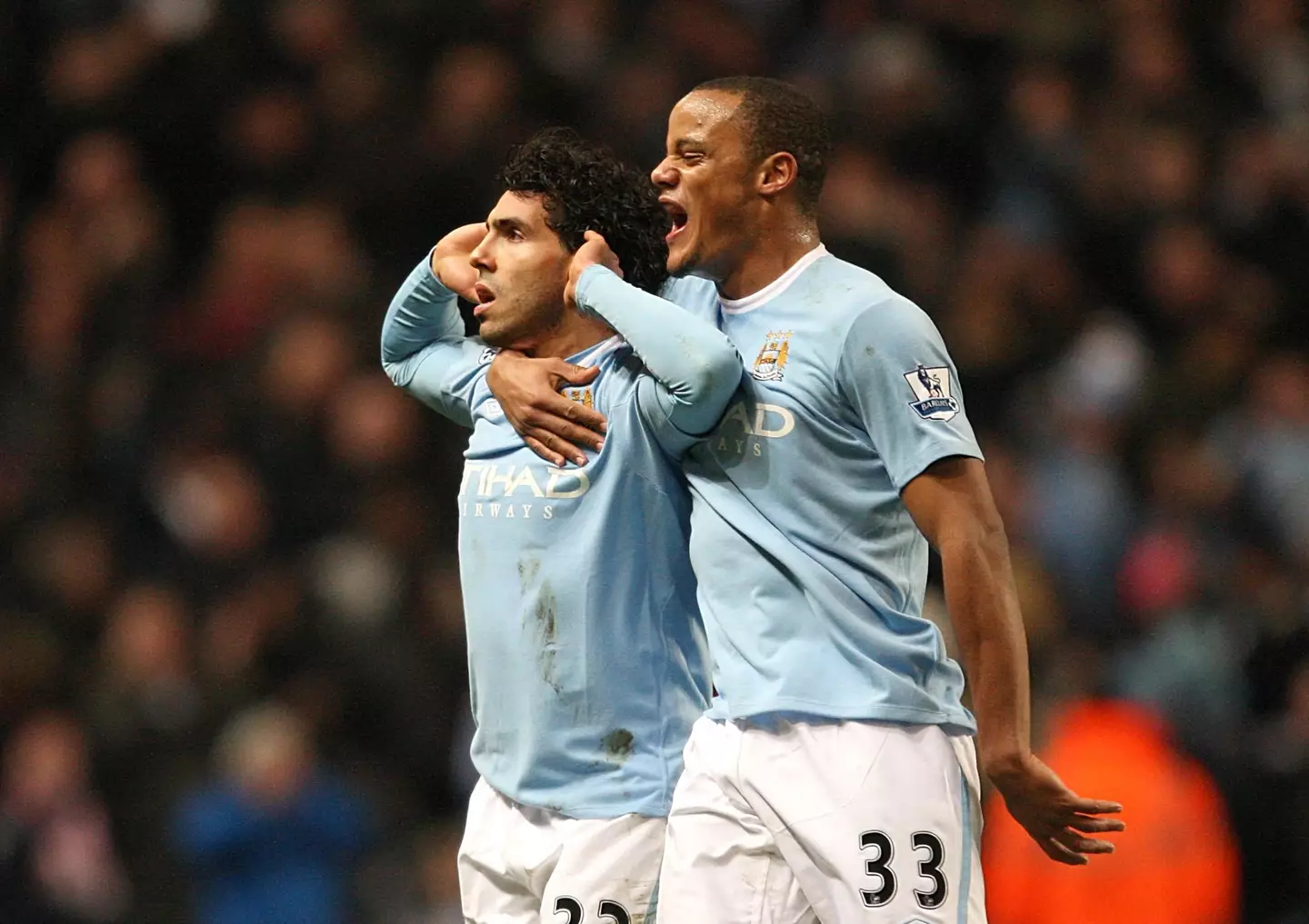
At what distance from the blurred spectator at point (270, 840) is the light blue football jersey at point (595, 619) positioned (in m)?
3.98

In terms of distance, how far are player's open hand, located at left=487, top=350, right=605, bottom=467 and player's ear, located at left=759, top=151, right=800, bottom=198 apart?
0.52 m

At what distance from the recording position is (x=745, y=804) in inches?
142

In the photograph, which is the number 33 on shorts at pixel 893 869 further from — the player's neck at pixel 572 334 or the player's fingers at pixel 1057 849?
the player's neck at pixel 572 334

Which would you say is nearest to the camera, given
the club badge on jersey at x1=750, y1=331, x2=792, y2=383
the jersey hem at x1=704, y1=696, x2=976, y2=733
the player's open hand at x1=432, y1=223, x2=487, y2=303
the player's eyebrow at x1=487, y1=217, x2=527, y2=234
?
the jersey hem at x1=704, y1=696, x2=976, y2=733

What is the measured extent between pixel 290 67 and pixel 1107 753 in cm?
582

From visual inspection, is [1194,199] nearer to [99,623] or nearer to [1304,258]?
[1304,258]

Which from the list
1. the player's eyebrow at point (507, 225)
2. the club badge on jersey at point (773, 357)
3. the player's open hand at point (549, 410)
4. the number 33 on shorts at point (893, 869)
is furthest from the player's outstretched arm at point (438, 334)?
the number 33 on shorts at point (893, 869)

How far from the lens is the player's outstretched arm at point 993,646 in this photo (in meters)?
3.47

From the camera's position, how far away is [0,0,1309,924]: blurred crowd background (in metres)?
7.76

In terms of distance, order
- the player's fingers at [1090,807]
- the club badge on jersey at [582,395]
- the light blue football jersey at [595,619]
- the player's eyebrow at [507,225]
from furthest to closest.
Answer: the player's eyebrow at [507,225] → the club badge on jersey at [582,395] → the light blue football jersey at [595,619] → the player's fingers at [1090,807]

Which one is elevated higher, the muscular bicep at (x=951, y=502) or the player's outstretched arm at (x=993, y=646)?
the muscular bicep at (x=951, y=502)

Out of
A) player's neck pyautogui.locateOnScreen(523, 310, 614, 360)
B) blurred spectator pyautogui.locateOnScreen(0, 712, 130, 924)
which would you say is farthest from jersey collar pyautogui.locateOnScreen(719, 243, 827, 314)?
blurred spectator pyautogui.locateOnScreen(0, 712, 130, 924)

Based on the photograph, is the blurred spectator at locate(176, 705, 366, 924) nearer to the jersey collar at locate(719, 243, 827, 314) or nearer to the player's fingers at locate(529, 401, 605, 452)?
the player's fingers at locate(529, 401, 605, 452)

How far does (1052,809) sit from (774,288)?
1152 mm
